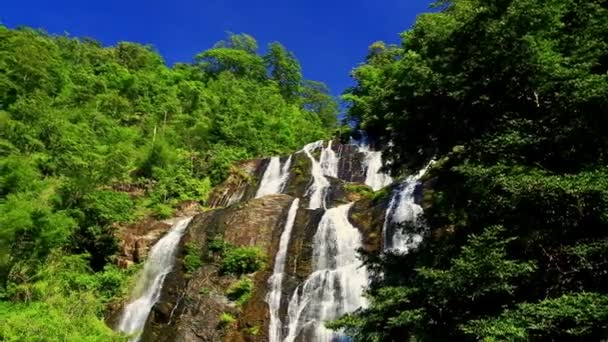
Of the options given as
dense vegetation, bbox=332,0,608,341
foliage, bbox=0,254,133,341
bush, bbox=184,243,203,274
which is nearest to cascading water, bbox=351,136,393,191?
bush, bbox=184,243,203,274

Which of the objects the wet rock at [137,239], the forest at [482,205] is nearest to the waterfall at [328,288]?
the forest at [482,205]

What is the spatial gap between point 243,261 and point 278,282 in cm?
182

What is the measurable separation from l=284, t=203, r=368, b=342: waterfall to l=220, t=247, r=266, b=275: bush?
2182 millimetres

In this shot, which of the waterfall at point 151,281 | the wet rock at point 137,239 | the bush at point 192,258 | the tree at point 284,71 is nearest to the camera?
the waterfall at point 151,281

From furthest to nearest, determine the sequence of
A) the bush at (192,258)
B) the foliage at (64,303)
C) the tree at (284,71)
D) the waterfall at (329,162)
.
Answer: the tree at (284,71) → the waterfall at (329,162) → the bush at (192,258) → the foliage at (64,303)

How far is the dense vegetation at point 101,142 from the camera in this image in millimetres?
21297

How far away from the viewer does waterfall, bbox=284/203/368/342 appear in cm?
1746

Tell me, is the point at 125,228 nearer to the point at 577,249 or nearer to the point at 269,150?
the point at 269,150

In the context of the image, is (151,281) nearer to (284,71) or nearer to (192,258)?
(192,258)

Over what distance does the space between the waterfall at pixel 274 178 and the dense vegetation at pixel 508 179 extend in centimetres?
1831

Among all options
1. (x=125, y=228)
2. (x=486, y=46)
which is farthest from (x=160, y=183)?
(x=486, y=46)

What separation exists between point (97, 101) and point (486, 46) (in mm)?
32984

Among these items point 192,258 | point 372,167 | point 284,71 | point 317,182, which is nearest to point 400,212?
point 317,182

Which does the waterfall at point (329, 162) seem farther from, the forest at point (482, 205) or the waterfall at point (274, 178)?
the forest at point (482, 205)
